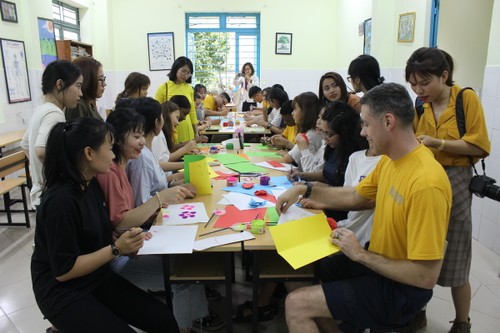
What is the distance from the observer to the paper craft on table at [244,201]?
219 cm

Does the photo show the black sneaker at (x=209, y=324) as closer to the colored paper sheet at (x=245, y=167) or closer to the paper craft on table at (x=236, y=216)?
the paper craft on table at (x=236, y=216)

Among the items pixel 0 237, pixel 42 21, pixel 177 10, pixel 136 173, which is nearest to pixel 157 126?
pixel 136 173

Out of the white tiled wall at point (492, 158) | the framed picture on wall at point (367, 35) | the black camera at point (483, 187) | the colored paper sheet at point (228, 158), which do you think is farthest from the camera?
the framed picture on wall at point (367, 35)

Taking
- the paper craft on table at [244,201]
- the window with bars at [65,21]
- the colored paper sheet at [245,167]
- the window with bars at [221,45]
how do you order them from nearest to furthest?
the paper craft on table at [244,201] → the colored paper sheet at [245,167] → the window with bars at [65,21] → the window with bars at [221,45]

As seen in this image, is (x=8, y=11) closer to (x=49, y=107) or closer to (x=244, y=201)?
(x=49, y=107)

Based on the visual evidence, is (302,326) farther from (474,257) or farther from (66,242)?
(474,257)

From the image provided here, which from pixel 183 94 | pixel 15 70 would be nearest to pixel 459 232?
pixel 183 94

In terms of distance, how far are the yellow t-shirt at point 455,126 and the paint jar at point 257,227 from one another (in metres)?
1.00

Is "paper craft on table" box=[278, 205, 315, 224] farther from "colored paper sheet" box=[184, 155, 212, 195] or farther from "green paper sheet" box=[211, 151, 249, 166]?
"green paper sheet" box=[211, 151, 249, 166]

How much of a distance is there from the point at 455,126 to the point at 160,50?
7876mm

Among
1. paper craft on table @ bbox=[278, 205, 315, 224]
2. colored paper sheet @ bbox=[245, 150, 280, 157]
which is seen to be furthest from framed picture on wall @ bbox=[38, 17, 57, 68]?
paper craft on table @ bbox=[278, 205, 315, 224]

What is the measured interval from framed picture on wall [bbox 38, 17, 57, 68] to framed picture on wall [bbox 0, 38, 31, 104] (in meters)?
0.58

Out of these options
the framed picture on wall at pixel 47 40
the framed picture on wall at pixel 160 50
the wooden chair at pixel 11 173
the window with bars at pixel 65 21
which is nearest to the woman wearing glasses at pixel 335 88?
the wooden chair at pixel 11 173

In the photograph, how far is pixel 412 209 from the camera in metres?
1.36
